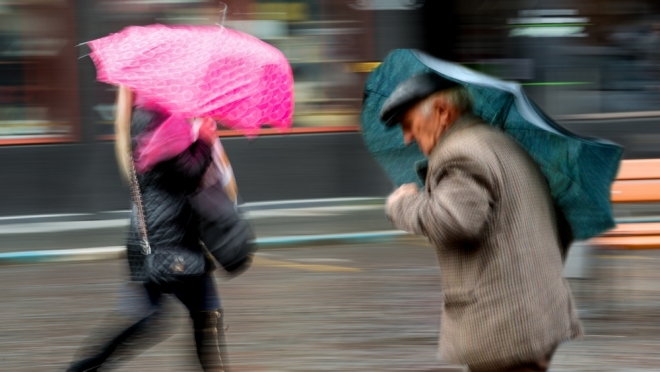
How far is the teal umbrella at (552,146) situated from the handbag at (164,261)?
131 centimetres

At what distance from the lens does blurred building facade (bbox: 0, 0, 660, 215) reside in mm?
11125

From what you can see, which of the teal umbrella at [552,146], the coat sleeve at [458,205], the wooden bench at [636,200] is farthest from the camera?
the wooden bench at [636,200]

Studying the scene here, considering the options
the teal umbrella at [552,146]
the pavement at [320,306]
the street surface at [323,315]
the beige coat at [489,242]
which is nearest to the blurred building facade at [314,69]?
the pavement at [320,306]

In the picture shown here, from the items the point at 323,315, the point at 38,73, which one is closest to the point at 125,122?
the point at 323,315

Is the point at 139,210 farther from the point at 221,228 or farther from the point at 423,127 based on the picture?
the point at 423,127

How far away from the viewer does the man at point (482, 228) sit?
2865mm

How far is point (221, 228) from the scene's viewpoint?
430cm

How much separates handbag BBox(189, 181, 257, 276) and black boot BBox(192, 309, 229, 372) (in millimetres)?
241

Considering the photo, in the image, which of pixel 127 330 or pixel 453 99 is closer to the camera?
pixel 453 99

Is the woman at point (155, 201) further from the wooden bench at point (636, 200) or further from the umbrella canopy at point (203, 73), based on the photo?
the wooden bench at point (636, 200)

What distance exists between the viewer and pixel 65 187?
37.0ft

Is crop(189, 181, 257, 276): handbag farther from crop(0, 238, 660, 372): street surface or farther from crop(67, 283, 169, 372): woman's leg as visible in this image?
crop(0, 238, 660, 372): street surface

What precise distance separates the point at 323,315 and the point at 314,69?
5.17 metres

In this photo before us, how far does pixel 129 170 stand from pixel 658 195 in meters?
3.61
